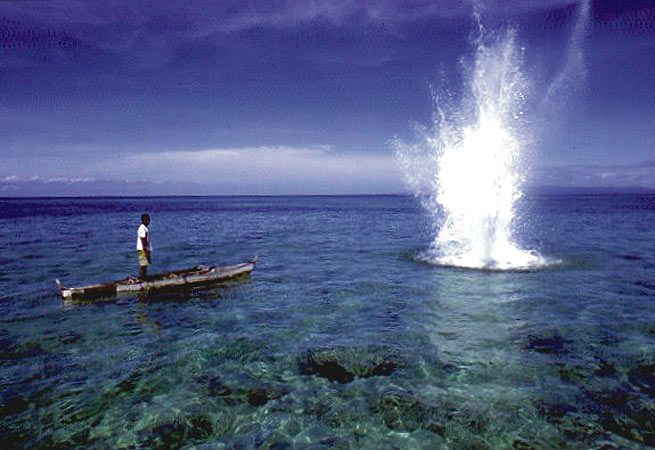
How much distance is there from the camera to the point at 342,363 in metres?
14.2

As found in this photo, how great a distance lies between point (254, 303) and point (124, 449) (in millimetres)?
11881

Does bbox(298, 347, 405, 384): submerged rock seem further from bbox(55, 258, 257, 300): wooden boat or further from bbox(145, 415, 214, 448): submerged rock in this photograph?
bbox(55, 258, 257, 300): wooden boat

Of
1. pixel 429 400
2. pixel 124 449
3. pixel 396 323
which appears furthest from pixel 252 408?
pixel 396 323

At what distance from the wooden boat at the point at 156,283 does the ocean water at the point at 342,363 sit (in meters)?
0.66

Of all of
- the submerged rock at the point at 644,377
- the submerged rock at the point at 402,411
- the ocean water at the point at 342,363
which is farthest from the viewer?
the submerged rock at the point at 644,377

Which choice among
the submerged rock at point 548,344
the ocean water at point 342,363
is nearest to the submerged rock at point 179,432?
the ocean water at point 342,363

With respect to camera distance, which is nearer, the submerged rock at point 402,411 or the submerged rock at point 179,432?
the submerged rock at point 179,432

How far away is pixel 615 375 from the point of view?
1305 cm

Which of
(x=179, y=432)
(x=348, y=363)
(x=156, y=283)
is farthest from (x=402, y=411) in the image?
(x=156, y=283)

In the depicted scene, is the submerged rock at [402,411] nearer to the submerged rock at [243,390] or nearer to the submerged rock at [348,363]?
the submerged rock at [348,363]

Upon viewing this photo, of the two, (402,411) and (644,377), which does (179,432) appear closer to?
(402,411)

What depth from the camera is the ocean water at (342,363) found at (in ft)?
34.5

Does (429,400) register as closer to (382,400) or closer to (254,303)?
(382,400)

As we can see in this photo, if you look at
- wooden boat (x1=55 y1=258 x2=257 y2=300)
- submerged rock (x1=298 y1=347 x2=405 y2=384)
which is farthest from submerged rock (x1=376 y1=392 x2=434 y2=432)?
wooden boat (x1=55 y1=258 x2=257 y2=300)
